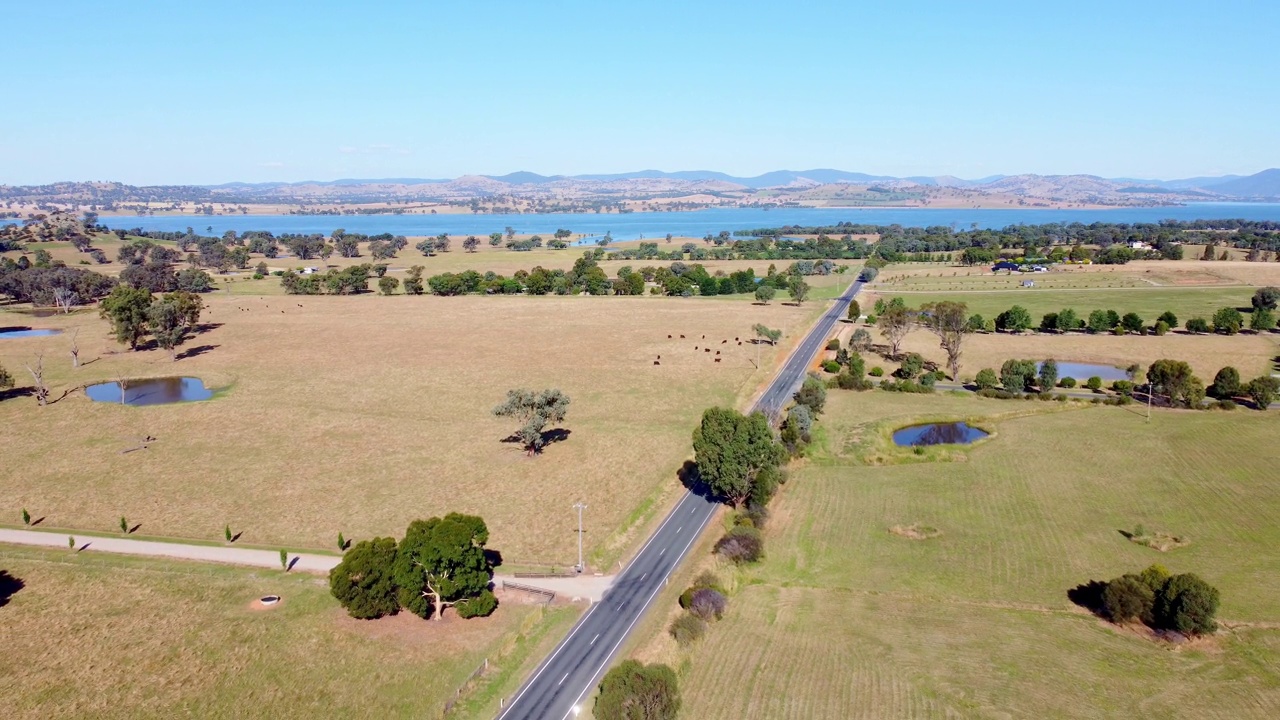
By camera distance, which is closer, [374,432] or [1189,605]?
[1189,605]

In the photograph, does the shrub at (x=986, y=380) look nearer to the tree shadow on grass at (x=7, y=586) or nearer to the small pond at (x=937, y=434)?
the small pond at (x=937, y=434)

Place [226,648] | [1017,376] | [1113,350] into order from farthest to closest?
1. [1113,350]
2. [1017,376]
3. [226,648]

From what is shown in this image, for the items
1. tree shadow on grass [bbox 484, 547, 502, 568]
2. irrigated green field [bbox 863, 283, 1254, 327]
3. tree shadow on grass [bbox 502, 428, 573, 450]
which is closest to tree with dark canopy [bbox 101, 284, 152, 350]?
tree shadow on grass [bbox 502, 428, 573, 450]

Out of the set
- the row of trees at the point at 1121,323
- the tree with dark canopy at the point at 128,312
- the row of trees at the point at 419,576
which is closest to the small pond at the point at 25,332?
→ the tree with dark canopy at the point at 128,312

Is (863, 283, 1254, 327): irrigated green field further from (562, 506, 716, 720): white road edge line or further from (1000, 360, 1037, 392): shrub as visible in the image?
(562, 506, 716, 720): white road edge line

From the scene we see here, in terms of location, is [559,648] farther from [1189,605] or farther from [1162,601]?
[1189,605]

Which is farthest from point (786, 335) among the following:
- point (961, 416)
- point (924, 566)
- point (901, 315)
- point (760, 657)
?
point (760, 657)

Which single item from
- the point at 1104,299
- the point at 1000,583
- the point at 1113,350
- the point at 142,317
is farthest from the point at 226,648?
the point at 1104,299
